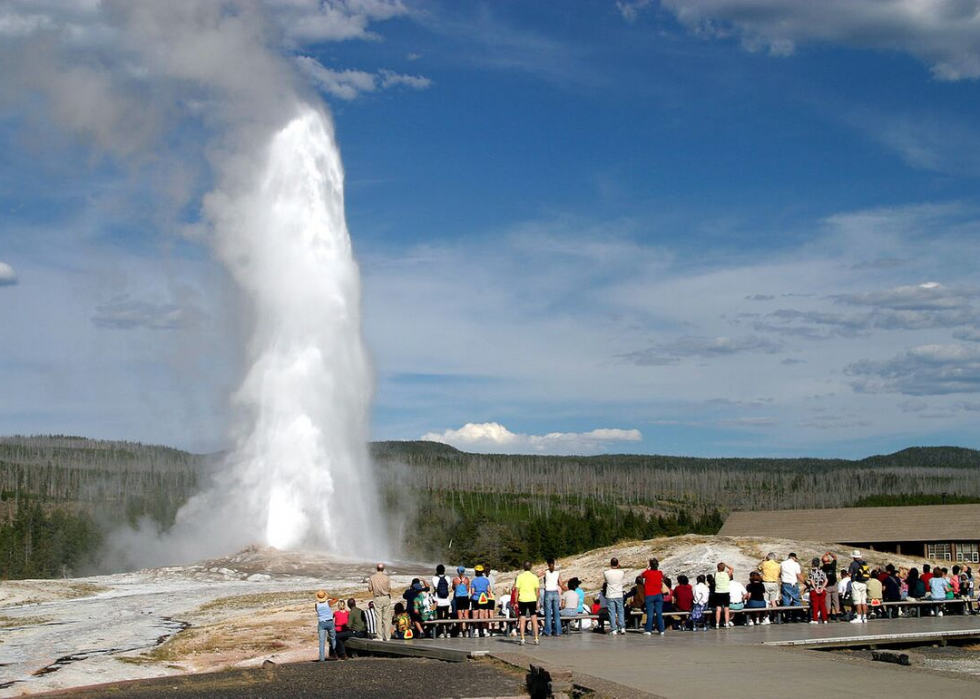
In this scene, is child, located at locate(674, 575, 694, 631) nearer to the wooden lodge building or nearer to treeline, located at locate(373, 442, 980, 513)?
the wooden lodge building

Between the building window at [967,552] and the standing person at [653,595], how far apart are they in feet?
122

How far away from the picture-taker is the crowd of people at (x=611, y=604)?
1944 cm

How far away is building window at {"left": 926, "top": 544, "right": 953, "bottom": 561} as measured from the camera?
175 feet

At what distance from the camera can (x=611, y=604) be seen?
65.2ft

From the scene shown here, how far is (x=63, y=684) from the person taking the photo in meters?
19.3

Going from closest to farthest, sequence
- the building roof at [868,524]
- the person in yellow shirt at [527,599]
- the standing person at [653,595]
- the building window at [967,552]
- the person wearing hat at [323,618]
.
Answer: the person in yellow shirt at [527,599]
the person wearing hat at [323,618]
the standing person at [653,595]
the building window at [967,552]
the building roof at [868,524]

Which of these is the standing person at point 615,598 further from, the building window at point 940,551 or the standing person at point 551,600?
the building window at point 940,551

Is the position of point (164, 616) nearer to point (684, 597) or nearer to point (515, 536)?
point (684, 597)

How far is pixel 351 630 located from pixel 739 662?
7.60 meters

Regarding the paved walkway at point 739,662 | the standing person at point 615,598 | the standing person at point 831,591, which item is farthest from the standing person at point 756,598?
the standing person at point 615,598

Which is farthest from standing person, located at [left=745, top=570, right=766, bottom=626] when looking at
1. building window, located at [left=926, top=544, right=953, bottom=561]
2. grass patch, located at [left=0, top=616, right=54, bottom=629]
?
building window, located at [left=926, top=544, right=953, bottom=561]

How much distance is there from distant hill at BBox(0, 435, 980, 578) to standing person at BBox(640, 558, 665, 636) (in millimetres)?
41949

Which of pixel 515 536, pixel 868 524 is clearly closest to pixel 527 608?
pixel 868 524

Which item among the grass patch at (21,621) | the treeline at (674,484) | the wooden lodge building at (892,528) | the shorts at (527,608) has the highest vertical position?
the treeline at (674,484)
